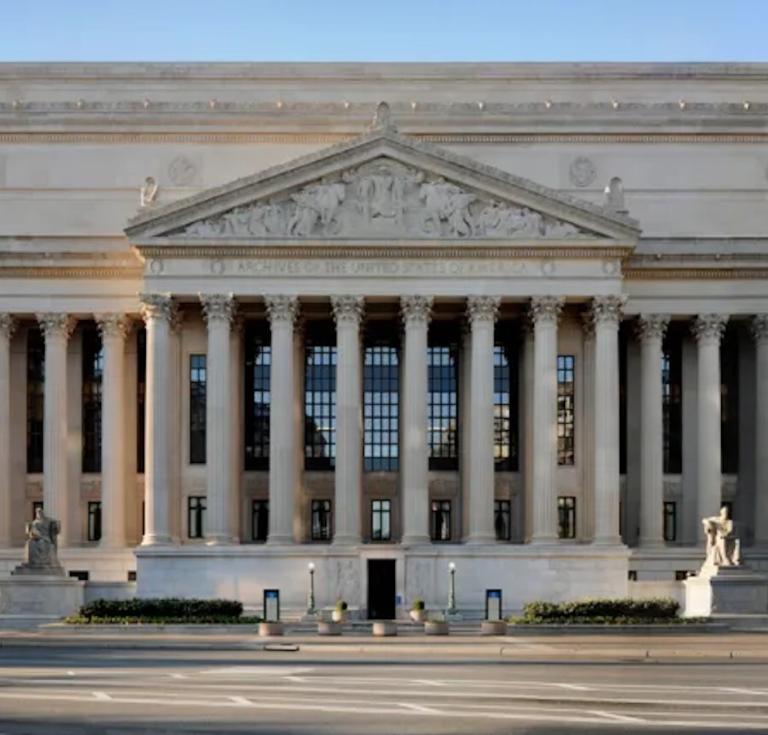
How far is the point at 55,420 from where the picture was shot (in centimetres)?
9806

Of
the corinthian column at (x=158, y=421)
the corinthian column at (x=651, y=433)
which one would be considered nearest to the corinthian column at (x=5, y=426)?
the corinthian column at (x=158, y=421)

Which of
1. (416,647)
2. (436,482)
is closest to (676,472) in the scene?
(436,482)

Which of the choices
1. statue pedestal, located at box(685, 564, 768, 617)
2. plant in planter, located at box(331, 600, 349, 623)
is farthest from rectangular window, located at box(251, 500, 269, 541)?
statue pedestal, located at box(685, 564, 768, 617)

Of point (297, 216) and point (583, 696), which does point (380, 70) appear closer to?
point (297, 216)

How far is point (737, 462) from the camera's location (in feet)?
335

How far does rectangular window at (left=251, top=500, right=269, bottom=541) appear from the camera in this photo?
98500mm

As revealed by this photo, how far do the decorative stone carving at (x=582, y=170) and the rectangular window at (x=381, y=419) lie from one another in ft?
63.0

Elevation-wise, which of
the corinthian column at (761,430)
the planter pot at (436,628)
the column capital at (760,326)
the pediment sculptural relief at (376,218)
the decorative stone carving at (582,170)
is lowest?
the planter pot at (436,628)

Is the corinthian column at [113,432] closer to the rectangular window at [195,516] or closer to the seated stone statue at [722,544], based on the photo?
the rectangular window at [195,516]

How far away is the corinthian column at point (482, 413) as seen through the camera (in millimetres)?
93438

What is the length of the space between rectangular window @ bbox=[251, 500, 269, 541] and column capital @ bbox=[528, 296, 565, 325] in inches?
724

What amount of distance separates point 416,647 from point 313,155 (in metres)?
33.7

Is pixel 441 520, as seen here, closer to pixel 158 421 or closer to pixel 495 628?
pixel 158 421

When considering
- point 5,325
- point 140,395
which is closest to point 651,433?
point 140,395
